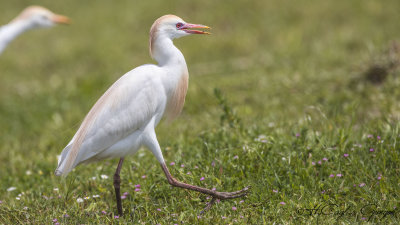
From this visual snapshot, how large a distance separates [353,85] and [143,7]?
220 inches

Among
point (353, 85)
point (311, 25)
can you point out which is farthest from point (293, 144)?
point (311, 25)

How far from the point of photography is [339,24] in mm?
8648

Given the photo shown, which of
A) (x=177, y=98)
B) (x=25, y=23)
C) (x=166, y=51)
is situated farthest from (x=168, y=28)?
(x=25, y=23)

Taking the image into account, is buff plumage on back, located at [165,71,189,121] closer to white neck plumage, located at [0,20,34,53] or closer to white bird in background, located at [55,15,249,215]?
white bird in background, located at [55,15,249,215]

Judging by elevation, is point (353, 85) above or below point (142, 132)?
below

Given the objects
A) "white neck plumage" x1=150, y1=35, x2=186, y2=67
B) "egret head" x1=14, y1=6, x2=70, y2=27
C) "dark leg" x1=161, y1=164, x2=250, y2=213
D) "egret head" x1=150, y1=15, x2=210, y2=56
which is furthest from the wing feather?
"egret head" x1=14, y1=6, x2=70, y2=27

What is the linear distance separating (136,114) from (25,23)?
4.19 meters

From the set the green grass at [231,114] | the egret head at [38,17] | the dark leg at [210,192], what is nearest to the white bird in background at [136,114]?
the dark leg at [210,192]

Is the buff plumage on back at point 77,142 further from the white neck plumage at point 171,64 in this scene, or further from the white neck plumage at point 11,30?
the white neck plumage at point 11,30

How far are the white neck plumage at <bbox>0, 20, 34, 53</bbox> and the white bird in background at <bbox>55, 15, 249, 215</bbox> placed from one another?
3592mm

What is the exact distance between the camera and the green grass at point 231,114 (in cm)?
339

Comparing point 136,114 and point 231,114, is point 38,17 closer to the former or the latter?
point 231,114

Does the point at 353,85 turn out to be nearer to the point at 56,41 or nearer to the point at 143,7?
the point at 143,7

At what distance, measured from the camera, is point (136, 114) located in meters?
3.36
